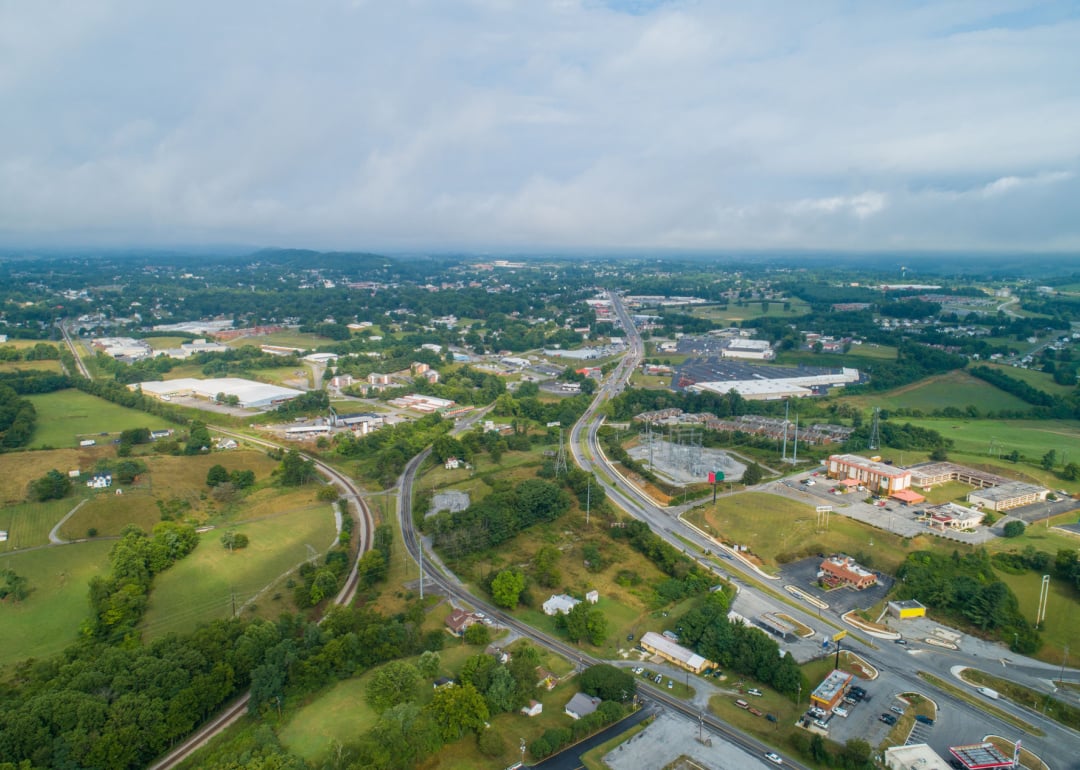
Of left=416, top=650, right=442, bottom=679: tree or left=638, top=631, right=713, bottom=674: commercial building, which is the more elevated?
left=416, top=650, right=442, bottom=679: tree

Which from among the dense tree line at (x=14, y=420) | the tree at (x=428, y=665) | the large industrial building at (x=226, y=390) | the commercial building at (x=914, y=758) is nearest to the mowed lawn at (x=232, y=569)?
the tree at (x=428, y=665)

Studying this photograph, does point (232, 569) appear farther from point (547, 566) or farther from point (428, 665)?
point (547, 566)

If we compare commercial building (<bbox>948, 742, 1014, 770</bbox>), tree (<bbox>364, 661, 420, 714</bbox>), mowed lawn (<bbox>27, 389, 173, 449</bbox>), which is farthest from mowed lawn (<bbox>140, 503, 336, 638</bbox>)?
commercial building (<bbox>948, 742, 1014, 770</bbox>)

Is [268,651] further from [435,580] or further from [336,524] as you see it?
[336,524]

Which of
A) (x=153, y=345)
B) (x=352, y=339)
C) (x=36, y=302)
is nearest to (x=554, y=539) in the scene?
(x=352, y=339)

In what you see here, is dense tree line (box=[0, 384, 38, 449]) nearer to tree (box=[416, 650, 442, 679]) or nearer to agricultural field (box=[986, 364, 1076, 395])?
tree (box=[416, 650, 442, 679])

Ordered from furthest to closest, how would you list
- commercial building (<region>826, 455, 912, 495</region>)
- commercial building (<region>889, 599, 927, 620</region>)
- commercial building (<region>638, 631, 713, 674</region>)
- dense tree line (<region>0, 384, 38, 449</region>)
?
dense tree line (<region>0, 384, 38, 449</region>) → commercial building (<region>826, 455, 912, 495</region>) → commercial building (<region>889, 599, 927, 620</region>) → commercial building (<region>638, 631, 713, 674</region>)

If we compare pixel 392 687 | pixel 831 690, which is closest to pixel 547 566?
pixel 392 687
